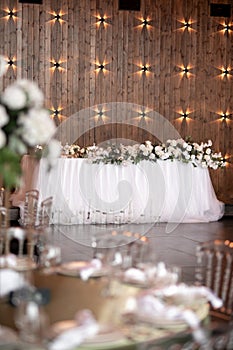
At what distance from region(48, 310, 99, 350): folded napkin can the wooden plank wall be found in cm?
1117

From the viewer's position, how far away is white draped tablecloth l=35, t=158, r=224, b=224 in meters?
10.2

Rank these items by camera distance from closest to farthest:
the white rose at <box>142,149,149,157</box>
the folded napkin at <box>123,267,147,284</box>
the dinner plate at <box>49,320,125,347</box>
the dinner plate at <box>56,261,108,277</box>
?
the dinner plate at <box>49,320,125,347</box> < the folded napkin at <box>123,267,147,284</box> < the dinner plate at <box>56,261,108,277</box> < the white rose at <box>142,149,149,157</box>

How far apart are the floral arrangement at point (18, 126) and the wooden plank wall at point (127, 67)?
1053cm

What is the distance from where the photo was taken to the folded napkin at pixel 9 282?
2.74m

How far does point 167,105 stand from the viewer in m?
13.9

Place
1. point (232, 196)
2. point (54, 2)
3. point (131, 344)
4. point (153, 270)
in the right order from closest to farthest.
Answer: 1. point (131, 344)
2. point (153, 270)
3. point (54, 2)
4. point (232, 196)

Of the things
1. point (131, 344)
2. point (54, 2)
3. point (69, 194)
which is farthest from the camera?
point (54, 2)

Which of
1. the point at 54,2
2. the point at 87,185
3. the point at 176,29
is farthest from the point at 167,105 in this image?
the point at 87,185

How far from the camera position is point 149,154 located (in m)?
10.8

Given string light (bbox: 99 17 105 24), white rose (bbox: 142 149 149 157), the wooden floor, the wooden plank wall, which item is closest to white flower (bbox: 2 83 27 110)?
the wooden floor

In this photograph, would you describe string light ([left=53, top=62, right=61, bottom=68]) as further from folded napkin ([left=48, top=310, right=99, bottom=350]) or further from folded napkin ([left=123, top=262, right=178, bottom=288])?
folded napkin ([left=48, top=310, right=99, bottom=350])

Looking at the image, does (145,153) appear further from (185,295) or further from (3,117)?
(3,117)

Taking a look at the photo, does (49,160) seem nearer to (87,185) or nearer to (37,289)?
(37,289)

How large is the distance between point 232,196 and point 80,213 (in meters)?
5.08
